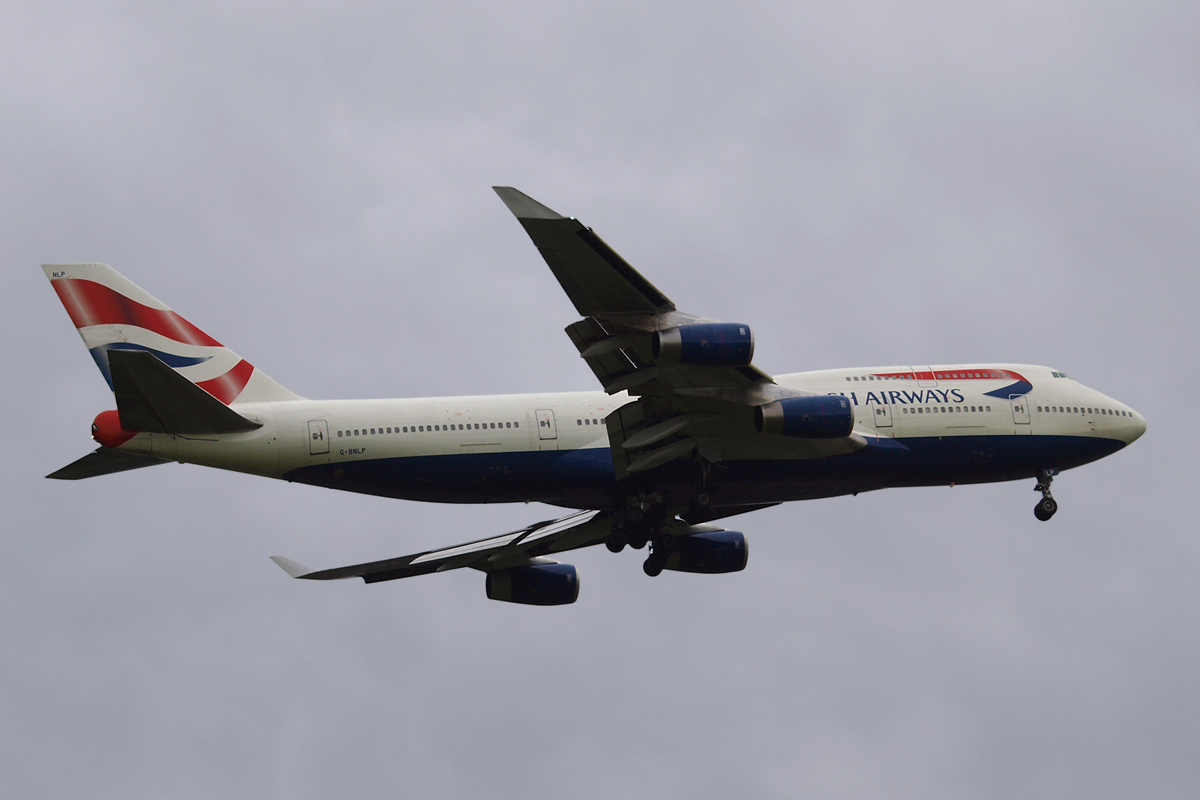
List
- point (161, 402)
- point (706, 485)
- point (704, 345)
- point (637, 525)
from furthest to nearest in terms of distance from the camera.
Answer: point (637, 525) → point (706, 485) → point (161, 402) → point (704, 345)

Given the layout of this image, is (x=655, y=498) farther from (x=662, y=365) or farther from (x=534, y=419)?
(x=662, y=365)

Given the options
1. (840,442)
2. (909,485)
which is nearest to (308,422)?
(840,442)

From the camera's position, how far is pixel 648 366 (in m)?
34.9

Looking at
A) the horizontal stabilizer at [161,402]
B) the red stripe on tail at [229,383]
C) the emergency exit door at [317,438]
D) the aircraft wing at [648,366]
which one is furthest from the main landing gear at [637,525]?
the red stripe on tail at [229,383]

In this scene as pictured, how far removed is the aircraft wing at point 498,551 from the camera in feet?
136

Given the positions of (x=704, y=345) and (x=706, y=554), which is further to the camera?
(x=706, y=554)

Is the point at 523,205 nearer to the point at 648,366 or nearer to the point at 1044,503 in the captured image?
the point at 648,366

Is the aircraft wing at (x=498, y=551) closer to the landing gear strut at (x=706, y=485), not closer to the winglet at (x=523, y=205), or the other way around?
the landing gear strut at (x=706, y=485)

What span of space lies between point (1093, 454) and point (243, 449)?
85.1ft

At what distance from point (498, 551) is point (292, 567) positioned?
21.5 feet

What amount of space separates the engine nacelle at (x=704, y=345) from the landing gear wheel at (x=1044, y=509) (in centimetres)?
1463

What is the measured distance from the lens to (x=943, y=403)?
132 ft

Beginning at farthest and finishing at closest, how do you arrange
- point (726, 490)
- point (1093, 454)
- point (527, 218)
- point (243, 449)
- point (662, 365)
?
point (1093, 454) < point (726, 490) < point (243, 449) < point (662, 365) < point (527, 218)

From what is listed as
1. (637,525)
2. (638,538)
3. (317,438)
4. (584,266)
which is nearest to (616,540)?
(638,538)
